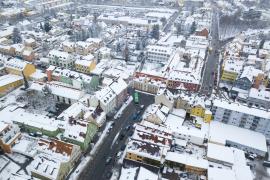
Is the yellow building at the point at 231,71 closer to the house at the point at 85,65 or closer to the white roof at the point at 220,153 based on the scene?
the white roof at the point at 220,153

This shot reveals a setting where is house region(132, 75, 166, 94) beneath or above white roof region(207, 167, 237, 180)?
above

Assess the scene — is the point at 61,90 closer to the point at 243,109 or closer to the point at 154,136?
the point at 154,136

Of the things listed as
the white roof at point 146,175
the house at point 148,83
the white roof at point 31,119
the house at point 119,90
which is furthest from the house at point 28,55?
the white roof at point 146,175

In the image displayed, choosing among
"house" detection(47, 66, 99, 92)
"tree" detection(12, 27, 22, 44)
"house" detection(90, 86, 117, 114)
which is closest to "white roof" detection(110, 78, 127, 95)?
"house" detection(90, 86, 117, 114)

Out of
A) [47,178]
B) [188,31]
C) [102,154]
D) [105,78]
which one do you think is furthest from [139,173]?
[188,31]

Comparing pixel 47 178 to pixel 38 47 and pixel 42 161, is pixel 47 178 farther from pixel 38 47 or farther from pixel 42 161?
pixel 38 47

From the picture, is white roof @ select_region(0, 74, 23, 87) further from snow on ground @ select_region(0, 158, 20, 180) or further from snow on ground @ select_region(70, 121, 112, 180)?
snow on ground @ select_region(70, 121, 112, 180)
